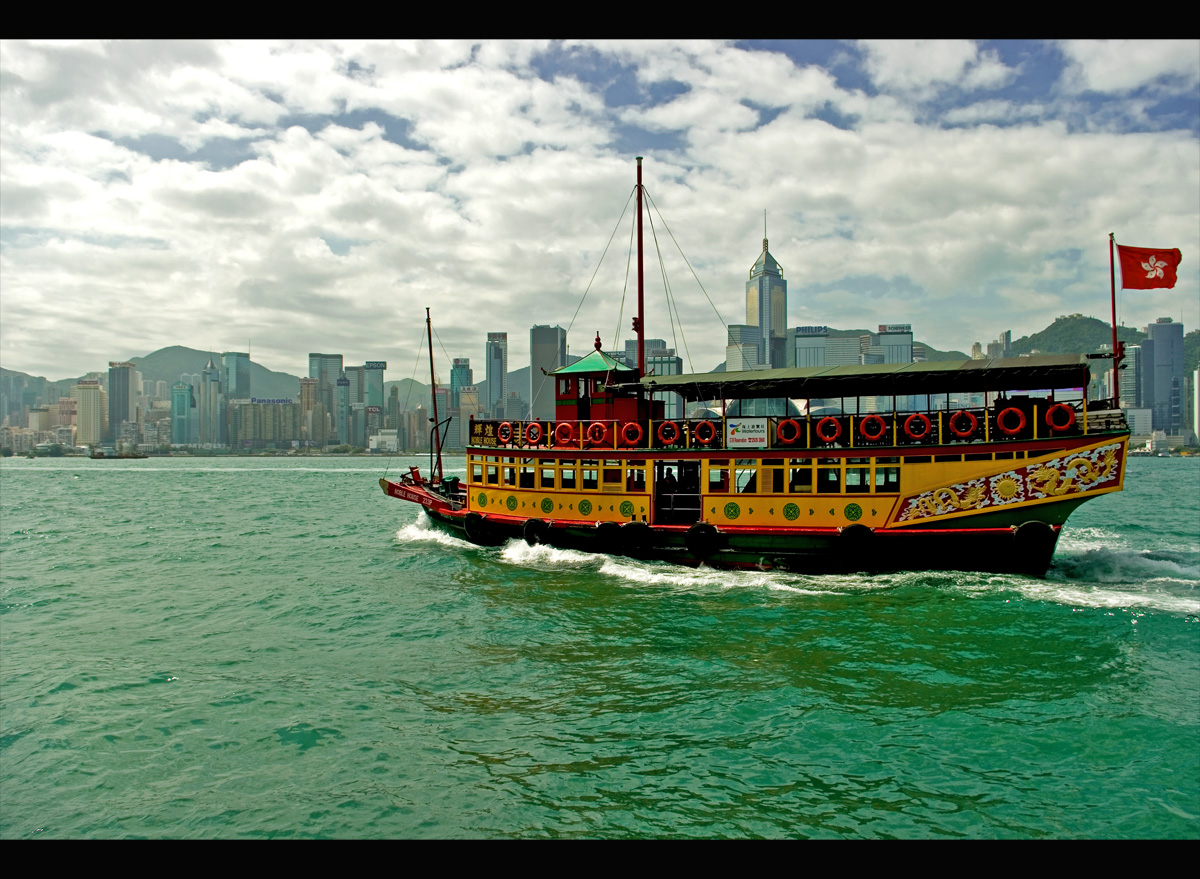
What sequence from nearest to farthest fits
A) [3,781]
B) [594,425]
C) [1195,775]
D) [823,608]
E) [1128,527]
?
[1195,775], [3,781], [823,608], [594,425], [1128,527]

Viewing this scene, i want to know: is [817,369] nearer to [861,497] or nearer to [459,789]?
[861,497]

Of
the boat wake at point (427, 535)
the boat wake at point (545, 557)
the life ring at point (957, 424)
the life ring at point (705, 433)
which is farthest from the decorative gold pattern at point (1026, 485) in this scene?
the boat wake at point (427, 535)

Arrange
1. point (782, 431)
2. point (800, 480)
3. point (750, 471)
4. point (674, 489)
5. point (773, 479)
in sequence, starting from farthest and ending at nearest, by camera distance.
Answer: point (674, 489)
point (750, 471)
point (782, 431)
point (773, 479)
point (800, 480)

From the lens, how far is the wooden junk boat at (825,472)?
17.1m

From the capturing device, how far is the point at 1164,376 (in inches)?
6934

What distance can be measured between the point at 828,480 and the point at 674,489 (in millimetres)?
4594

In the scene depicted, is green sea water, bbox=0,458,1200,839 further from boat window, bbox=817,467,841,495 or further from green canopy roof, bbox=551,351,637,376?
green canopy roof, bbox=551,351,637,376

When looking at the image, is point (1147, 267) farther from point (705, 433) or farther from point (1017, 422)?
point (705, 433)

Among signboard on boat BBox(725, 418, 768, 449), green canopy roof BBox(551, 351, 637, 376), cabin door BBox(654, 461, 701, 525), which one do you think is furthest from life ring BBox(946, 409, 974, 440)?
green canopy roof BBox(551, 351, 637, 376)

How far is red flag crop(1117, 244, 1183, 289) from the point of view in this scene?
1647 cm

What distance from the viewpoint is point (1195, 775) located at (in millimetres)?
8008

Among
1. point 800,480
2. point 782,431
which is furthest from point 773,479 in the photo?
point 782,431

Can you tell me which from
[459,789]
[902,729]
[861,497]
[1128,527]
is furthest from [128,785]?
[1128,527]

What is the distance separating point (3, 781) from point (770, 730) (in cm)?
979
